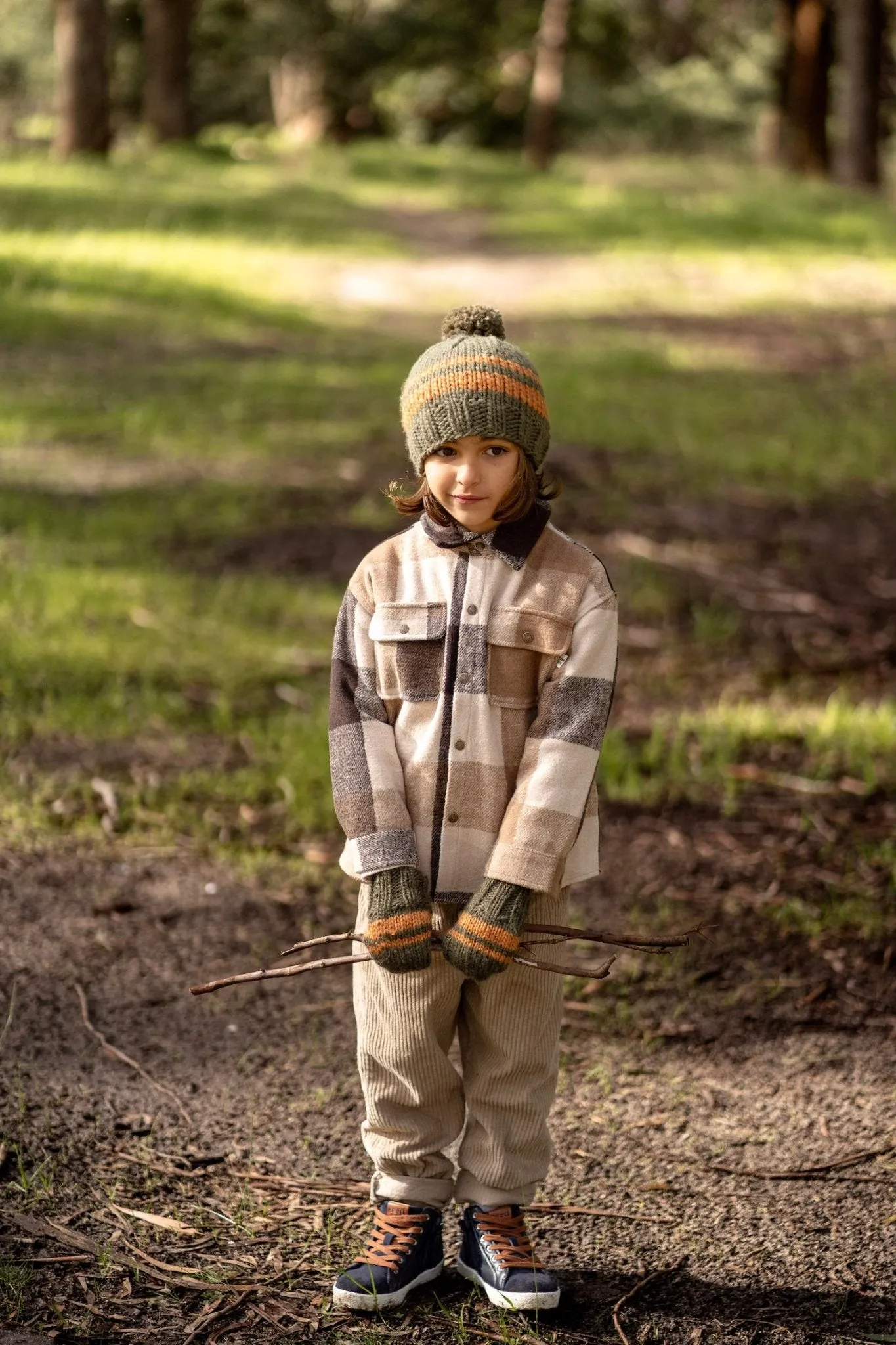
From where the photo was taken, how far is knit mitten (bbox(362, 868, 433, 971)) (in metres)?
2.59

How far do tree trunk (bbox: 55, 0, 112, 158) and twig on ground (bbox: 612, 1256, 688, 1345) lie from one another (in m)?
21.0

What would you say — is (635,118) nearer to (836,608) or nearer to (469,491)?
(836,608)

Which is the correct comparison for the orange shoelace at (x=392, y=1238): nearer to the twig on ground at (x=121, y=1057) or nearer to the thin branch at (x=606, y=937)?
the thin branch at (x=606, y=937)

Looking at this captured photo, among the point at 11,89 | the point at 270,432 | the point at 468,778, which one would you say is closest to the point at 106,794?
the point at 468,778

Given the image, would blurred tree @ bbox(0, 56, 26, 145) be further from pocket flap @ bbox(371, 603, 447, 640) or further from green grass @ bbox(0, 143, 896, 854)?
pocket flap @ bbox(371, 603, 447, 640)

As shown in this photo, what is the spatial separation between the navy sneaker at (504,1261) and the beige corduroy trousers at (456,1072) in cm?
3

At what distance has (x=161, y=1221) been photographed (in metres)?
3.00

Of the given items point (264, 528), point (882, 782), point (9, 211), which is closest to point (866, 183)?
point (9, 211)

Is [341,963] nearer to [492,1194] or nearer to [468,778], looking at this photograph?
[468,778]

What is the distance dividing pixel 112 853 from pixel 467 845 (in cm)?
215

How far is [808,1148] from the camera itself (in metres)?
3.34

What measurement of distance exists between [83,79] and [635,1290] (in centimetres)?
2126

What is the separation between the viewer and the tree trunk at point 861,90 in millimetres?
23016

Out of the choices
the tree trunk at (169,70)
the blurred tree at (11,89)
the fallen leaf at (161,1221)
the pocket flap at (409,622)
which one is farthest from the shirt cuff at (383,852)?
the blurred tree at (11,89)
